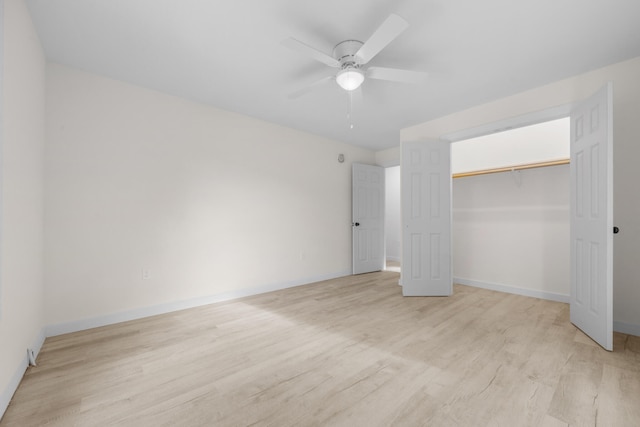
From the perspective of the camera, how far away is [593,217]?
2.18 metres

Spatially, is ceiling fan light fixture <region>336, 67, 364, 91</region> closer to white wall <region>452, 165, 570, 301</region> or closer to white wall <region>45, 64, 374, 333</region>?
white wall <region>45, 64, 374, 333</region>

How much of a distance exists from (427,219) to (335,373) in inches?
98.6

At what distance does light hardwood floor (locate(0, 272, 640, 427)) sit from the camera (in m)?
1.39

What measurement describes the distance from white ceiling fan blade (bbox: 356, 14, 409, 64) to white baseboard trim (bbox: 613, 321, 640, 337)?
3.17 metres

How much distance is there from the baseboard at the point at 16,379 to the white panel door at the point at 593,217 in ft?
12.8

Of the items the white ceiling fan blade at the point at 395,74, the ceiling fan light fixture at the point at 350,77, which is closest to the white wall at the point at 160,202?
the ceiling fan light fixture at the point at 350,77

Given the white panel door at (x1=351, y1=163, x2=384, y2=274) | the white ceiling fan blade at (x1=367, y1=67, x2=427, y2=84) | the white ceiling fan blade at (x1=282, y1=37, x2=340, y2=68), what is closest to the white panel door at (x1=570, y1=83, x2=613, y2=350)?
the white ceiling fan blade at (x1=367, y1=67, x2=427, y2=84)

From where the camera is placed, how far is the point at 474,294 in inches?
140

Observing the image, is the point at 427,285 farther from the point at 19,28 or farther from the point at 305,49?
the point at 19,28

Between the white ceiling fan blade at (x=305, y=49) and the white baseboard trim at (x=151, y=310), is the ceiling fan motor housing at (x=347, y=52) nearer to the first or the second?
the white ceiling fan blade at (x=305, y=49)

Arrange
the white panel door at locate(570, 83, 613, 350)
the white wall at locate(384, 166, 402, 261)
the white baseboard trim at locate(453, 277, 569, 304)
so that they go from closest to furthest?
the white panel door at locate(570, 83, 613, 350) < the white baseboard trim at locate(453, 277, 569, 304) < the white wall at locate(384, 166, 402, 261)

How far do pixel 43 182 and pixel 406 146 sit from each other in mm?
3919

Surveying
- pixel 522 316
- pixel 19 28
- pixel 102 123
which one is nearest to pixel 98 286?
pixel 102 123

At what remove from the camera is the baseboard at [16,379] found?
1401 mm
